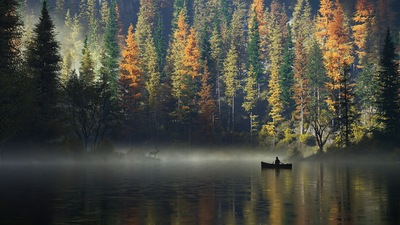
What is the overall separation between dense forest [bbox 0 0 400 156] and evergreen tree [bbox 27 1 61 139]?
5.9 inches

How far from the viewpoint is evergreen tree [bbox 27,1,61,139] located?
76938 millimetres

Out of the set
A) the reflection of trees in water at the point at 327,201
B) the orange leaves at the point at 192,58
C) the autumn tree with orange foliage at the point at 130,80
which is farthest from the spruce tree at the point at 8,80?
the orange leaves at the point at 192,58

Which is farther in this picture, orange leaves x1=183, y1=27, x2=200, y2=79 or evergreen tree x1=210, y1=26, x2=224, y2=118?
evergreen tree x1=210, y1=26, x2=224, y2=118

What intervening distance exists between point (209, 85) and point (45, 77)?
5121 cm

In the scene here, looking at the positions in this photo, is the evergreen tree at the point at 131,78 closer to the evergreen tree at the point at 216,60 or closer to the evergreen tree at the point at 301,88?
the evergreen tree at the point at 216,60

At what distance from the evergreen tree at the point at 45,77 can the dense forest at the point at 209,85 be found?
→ 151mm

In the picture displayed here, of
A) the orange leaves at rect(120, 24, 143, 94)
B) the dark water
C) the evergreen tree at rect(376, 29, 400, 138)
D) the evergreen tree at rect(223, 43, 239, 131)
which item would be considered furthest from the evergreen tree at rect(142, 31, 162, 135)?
the dark water

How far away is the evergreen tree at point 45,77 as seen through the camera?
76938 millimetres

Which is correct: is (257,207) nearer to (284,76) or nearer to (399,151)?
(399,151)

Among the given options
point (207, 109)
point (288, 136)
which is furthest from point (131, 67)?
point (288, 136)

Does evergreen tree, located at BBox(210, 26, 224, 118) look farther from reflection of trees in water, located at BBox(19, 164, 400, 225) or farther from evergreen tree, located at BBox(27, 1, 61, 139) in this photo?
reflection of trees in water, located at BBox(19, 164, 400, 225)

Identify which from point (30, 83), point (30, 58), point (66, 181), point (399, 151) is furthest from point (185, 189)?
point (399, 151)

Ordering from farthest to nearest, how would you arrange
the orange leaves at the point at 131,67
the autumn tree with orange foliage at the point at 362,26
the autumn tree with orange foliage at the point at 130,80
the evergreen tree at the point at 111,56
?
the autumn tree with orange foliage at the point at 362,26
the evergreen tree at the point at 111,56
the orange leaves at the point at 131,67
the autumn tree with orange foliage at the point at 130,80

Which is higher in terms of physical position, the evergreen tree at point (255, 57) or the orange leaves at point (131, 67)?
the evergreen tree at point (255, 57)
